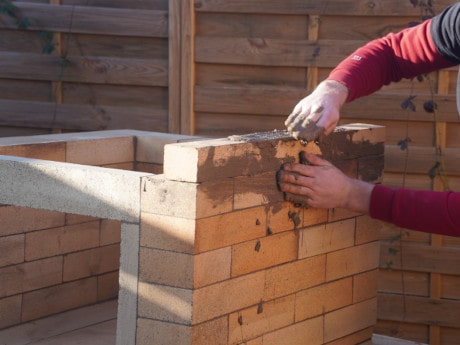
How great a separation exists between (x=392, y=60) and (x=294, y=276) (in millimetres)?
902

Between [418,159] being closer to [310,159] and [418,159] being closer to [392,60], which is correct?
[392,60]

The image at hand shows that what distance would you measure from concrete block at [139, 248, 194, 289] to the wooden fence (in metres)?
2.90

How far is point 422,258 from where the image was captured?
5.44 metres

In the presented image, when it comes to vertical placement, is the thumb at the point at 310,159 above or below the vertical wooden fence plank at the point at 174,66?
below

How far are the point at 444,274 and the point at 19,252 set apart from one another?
2636 millimetres

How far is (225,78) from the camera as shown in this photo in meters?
5.66

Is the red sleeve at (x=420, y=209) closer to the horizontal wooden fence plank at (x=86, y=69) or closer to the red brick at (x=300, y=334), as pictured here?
the red brick at (x=300, y=334)

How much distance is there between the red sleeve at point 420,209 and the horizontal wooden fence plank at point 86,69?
2876 millimetres

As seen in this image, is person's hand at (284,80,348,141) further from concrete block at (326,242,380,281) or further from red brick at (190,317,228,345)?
red brick at (190,317,228,345)

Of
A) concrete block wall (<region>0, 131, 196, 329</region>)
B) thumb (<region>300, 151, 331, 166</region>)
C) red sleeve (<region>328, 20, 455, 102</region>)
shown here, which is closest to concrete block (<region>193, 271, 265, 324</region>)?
thumb (<region>300, 151, 331, 166</region>)

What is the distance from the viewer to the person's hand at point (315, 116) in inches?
117

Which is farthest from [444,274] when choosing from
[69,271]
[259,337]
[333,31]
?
[259,337]

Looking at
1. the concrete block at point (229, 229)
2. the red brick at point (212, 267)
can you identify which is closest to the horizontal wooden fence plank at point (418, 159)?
the concrete block at point (229, 229)

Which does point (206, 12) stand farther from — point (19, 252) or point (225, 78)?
point (19, 252)
